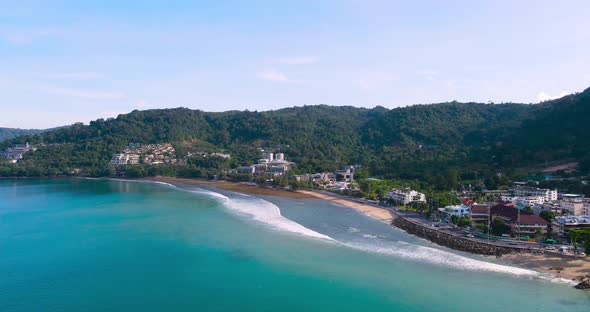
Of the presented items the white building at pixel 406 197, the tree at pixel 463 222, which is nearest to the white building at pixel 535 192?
the white building at pixel 406 197

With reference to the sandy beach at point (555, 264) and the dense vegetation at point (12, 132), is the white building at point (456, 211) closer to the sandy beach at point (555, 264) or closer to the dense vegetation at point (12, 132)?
the sandy beach at point (555, 264)

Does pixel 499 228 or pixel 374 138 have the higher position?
pixel 374 138

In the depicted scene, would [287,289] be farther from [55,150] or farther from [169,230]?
[55,150]

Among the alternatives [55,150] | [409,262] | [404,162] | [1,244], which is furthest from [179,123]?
[409,262]

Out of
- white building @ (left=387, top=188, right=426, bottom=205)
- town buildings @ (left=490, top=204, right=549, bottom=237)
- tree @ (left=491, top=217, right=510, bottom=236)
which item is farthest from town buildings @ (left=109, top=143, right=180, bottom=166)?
town buildings @ (left=490, top=204, right=549, bottom=237)

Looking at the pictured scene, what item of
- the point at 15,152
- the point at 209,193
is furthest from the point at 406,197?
the point at 15,152

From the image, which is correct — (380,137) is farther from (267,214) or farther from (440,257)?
(440,257)
